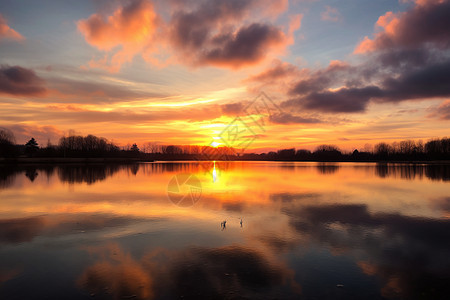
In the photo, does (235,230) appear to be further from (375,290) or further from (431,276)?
(431,276)

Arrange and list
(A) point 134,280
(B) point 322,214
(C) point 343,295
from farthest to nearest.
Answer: (B) point 322,214 → (A) point 134,280 → (C) point 343,295

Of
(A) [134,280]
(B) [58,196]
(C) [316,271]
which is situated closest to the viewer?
(A) [134,280]

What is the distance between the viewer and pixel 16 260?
9.52 meters

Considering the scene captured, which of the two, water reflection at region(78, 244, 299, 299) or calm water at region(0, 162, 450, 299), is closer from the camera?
water reflection at region(78, 244, 299, 299)

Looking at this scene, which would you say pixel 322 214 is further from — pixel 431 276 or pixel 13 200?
pixel 13 200

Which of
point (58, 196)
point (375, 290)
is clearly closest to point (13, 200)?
point (58, 196)

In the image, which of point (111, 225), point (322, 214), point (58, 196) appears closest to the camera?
point (111, 225)

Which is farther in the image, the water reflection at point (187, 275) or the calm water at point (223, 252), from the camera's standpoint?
the calm water at point (223, 252)

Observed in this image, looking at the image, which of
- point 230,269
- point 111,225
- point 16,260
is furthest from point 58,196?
point 230,269

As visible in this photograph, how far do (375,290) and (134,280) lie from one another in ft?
22.8

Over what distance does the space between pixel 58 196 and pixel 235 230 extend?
1878 cm

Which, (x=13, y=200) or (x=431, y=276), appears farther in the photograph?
(x=13, y=200)

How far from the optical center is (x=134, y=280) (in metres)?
8.01

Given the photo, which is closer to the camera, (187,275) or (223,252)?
(187,275)
